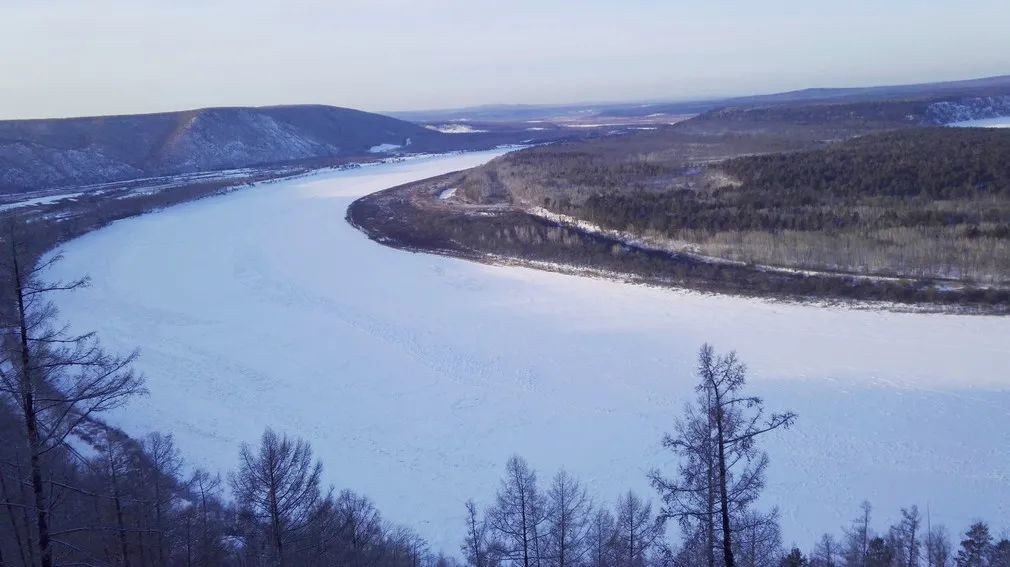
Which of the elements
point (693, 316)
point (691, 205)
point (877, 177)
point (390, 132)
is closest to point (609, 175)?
point (691, 205)

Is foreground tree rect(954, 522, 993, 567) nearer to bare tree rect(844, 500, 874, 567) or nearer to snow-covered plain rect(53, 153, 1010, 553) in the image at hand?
bare tree rect(844, 500, 874, 567)

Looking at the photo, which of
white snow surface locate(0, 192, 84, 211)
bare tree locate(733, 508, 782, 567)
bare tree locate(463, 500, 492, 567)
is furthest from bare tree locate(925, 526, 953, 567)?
white snow surface locate(0, 192, 84, 211)

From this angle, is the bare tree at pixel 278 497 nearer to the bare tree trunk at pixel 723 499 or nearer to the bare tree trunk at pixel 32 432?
the bare tree trunk at pixel 32 432

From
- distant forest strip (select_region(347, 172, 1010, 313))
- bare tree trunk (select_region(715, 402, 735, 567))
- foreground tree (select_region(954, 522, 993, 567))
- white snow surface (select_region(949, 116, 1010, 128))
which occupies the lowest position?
foreground tree (select_region(954, 522, 993, 567))

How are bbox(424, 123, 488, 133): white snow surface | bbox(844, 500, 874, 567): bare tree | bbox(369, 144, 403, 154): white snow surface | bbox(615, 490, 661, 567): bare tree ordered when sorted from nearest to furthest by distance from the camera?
bbox(615, 490, 661, 567): bare tree, bbox(844, 500, 874, 567): bare tree, bbox(369, 144, 403, 154): white snow surface, bbox(424, 123, 488, 133): white snow surface

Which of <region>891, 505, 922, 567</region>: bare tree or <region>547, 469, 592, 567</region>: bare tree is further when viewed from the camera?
<region>891, 505, 922, 567</region>: bare tree

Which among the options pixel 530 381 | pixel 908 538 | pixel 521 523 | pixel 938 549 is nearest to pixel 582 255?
pixel 530 381

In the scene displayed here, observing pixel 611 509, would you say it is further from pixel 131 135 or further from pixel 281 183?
pixel 131 135
